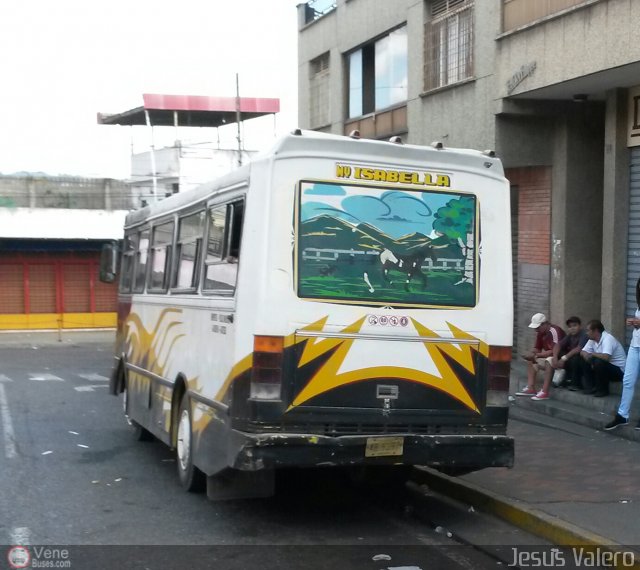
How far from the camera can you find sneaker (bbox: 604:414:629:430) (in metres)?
11.0

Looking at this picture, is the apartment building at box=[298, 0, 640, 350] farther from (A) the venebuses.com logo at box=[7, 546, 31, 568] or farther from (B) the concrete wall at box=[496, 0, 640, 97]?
(A) the venebuses.com logo at box=[7, 546, 31, 568]

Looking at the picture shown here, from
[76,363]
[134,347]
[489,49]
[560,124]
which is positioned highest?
[489,49]

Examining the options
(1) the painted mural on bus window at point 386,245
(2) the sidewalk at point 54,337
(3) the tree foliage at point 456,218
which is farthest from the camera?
(2) the sidewalk at point 54,337

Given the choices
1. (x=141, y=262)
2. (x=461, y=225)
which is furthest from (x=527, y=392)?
(x=461, y=225)

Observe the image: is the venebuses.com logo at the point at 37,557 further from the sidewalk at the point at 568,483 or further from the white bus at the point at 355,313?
the sidewalk at the point at 568,483

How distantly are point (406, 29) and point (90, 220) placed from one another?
20.9m

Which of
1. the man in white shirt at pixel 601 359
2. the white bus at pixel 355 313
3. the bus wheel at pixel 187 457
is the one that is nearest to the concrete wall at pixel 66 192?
the man in white shirt at pixel 601 359

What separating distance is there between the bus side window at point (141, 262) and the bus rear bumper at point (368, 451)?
4.69m

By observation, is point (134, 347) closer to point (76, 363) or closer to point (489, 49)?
point (489, 49)

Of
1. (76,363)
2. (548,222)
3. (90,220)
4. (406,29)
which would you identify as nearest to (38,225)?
(90,220)

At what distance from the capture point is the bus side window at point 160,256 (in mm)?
10062

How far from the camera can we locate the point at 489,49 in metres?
14.8

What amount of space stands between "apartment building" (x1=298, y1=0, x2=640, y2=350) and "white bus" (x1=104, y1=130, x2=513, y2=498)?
5.05 metres

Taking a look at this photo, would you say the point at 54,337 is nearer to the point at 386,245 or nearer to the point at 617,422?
the point at 617,422
